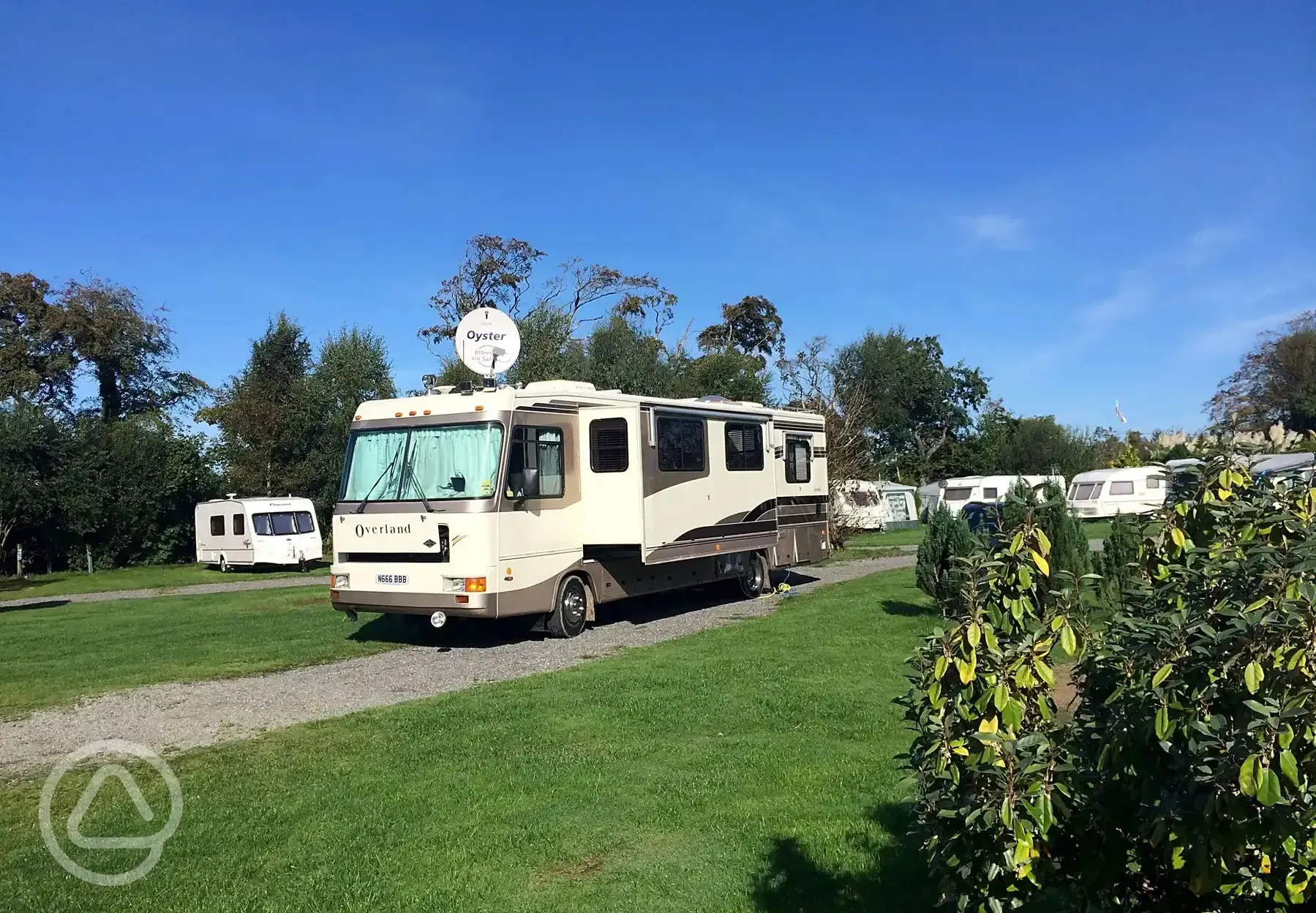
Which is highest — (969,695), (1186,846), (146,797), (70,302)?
(70,302)

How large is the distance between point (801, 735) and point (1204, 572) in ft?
14.4

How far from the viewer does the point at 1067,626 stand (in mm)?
2570

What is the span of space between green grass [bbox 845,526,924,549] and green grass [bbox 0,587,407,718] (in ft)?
54.7

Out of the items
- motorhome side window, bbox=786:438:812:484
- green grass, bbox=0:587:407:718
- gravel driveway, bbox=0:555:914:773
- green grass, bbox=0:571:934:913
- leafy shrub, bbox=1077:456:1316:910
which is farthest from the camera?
motorhome side window, bbox=786:438:812:484

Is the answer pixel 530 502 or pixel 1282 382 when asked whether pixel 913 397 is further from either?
pixel 530 502

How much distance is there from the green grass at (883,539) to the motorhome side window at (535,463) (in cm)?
1613

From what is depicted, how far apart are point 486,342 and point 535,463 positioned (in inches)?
134

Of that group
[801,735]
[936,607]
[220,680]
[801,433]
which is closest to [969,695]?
[801,735]

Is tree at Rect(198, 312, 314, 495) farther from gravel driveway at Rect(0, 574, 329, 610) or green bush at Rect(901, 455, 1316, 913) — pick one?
green bush at Rect(901, 455, 1316, 913)

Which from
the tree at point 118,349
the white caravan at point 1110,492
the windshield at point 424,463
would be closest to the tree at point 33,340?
the tree at point 118,349

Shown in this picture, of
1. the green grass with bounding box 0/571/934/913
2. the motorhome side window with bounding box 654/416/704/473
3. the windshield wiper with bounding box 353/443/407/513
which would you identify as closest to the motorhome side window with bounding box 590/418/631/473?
the motorhome side window with bounding box 654/416/704/473

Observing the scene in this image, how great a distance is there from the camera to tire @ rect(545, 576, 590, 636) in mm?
12023

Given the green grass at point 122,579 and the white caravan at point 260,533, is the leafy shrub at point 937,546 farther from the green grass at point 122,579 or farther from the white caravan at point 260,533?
the white caravan at point 260,533

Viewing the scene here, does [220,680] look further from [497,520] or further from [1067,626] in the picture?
[1067,626]
